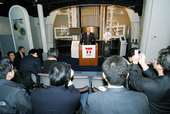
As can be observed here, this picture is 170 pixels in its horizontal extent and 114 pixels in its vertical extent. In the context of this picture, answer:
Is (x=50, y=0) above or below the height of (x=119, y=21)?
above

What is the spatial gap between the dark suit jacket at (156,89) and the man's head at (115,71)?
403 millimetres

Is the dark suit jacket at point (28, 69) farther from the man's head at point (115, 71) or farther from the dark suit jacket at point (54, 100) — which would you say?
the man's head at point (115, 71)

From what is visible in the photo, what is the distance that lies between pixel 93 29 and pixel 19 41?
375 cm

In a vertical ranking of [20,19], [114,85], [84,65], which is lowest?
[84,65]

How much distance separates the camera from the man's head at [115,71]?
1184mm

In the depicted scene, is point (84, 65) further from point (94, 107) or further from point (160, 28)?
point (94, 107)

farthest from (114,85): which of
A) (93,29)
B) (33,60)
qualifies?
(93,29)

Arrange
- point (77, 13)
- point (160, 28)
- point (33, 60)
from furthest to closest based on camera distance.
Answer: point (77, 13) → point (160, 28) → point (33, 60)

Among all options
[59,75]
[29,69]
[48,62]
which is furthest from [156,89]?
[29,69]

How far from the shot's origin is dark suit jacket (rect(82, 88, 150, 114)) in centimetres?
114

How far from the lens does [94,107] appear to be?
1183mm

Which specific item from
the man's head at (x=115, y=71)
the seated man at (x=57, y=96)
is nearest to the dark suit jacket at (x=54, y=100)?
the seated man at (x=57, y=96)

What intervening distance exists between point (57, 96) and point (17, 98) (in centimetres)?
41

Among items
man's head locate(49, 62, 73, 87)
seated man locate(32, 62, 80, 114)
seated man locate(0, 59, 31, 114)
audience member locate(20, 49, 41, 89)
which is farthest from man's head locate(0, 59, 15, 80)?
audience member locate(20, 49, 41, 89)
